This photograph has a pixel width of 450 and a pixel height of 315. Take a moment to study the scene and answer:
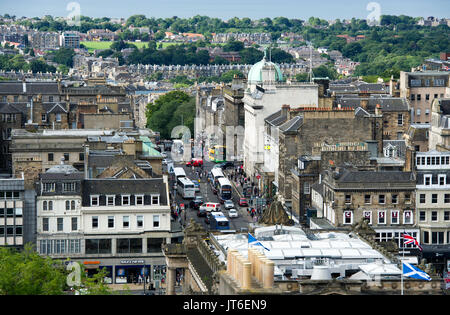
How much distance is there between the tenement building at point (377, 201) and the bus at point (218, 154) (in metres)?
68.8

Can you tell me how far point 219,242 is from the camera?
74125 millimetres

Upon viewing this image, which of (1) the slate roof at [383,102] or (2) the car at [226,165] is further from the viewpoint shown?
(2) the car at [226,165]

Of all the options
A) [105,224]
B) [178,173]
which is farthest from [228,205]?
[105,224]

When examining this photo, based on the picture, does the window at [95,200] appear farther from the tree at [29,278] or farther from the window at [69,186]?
the tree at [29,278]

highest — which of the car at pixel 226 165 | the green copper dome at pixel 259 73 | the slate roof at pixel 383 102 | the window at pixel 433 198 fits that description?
the green copper dome at pixel 259 73

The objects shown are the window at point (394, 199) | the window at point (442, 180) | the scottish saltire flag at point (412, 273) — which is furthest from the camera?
the window at point (442, 180)

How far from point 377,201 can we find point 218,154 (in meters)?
72.2

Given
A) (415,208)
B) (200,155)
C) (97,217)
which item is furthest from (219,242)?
(200,155)

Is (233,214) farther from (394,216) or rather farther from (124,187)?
(124,187)

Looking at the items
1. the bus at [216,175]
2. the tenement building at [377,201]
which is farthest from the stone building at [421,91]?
→ the tenement building at [377,201]

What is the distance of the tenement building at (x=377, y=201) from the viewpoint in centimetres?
10075

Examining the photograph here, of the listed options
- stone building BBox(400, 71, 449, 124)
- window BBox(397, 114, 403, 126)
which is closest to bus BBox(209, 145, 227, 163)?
window BBox(397, 114, 403, 126)
